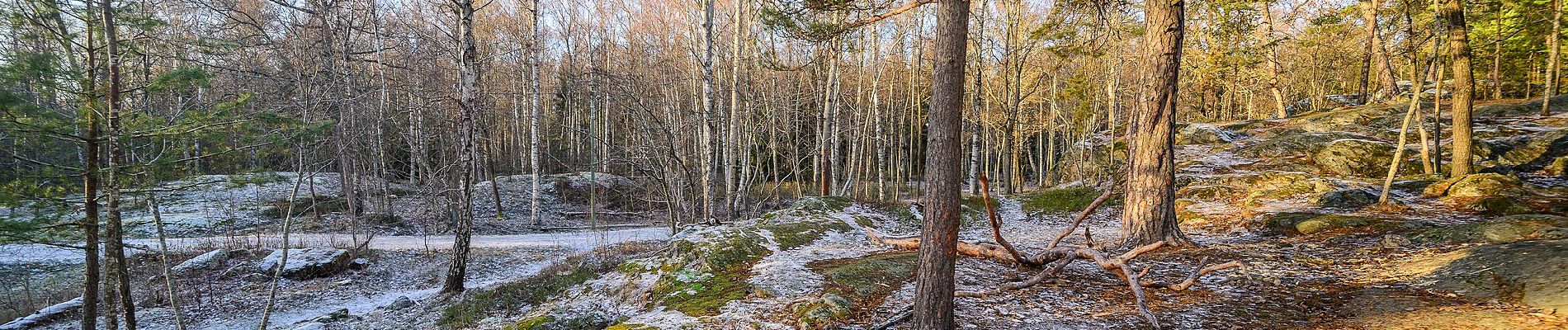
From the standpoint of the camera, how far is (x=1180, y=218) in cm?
987

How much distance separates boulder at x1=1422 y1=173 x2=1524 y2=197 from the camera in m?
8.59

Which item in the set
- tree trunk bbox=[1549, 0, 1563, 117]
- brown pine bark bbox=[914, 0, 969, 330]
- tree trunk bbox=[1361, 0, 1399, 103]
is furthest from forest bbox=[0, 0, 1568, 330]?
tree trunk bbox=[1361, 0, 1399, 103]

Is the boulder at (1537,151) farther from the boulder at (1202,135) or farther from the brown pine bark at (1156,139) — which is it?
the brown pine bark at (1156,139)

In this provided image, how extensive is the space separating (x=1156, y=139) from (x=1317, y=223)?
9.60 feet

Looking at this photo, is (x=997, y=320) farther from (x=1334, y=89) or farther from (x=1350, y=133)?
(x=1334, y=89)

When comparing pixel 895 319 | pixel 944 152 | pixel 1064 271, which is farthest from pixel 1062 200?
pixel 944 152

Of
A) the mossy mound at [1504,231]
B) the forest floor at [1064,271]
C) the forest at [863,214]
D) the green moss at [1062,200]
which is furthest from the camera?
the green moss at [1062,200]

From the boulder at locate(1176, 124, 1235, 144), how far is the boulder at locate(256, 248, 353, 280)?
73.7 ft

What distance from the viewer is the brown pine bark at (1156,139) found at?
22.5ft

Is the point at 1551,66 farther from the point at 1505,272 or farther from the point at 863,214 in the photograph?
the point at 863,214

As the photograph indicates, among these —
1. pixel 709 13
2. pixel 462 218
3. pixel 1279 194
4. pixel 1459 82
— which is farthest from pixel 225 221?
pixel 1459 82

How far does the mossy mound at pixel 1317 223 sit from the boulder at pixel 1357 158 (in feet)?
19.4

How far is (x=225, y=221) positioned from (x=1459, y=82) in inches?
1088

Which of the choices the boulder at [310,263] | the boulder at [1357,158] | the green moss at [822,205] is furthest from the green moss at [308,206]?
the boulder at [1357,158]
